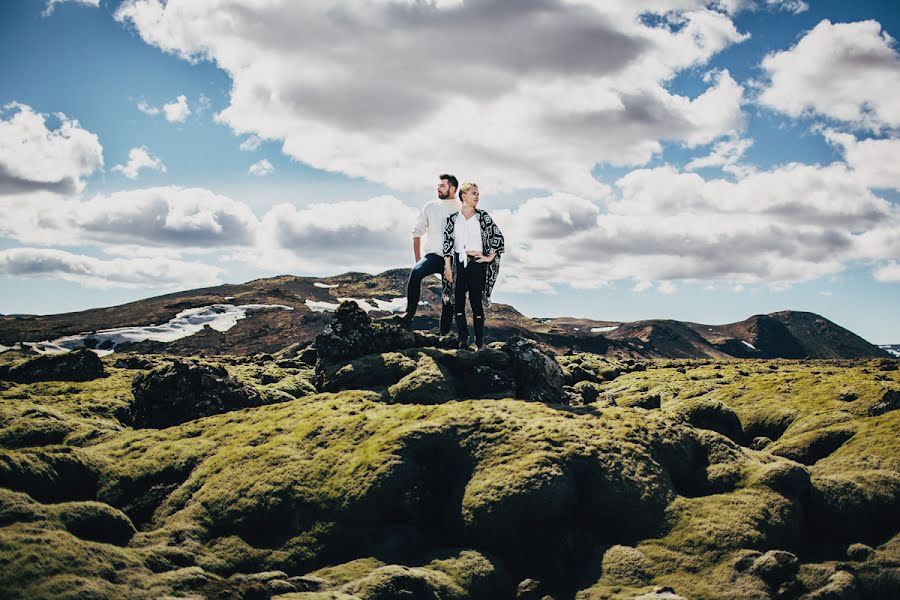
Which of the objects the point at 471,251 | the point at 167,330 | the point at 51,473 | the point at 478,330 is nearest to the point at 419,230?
the point at 471,251

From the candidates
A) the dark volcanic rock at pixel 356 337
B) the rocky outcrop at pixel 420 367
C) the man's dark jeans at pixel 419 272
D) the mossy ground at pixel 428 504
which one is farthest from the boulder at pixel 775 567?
the dark volcanic rock at pixel 356 337

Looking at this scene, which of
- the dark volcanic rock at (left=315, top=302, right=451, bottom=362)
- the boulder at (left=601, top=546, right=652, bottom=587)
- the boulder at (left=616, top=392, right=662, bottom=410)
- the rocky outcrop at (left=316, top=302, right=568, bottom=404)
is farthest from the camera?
the boulder at (left=616, top=392, right=662, bottom=410)

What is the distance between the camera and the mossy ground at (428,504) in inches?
432

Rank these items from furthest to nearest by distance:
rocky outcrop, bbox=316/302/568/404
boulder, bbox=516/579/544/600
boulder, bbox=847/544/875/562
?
rocky outcrop, bbox=316/302/568/404, boulder, bbox=847/544/875/562, boulder, bbox=516/579/544/600

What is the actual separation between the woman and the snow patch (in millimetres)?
103434

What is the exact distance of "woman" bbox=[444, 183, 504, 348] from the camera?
848 inches

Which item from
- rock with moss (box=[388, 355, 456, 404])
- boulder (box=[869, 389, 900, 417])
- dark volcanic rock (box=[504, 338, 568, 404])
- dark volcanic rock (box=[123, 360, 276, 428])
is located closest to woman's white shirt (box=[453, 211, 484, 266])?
dark volcanic rock (box=[504, 338, 568, 404])

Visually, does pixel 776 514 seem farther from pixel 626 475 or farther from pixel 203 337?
pixel 203 337

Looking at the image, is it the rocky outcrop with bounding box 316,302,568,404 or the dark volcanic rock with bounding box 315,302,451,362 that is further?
the dark volcanic rock with bounding box 315,302,451,362

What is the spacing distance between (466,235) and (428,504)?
35.1 ft

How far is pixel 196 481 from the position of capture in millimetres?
14133

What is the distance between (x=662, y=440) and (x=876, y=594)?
5.10 metres

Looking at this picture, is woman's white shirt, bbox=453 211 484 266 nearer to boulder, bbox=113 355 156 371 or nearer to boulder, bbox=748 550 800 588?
boulder, bbox=748 550 800 588

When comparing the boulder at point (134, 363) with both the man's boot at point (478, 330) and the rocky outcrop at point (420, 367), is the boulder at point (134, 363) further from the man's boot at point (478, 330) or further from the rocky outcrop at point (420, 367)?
the man's boot at point (478, 330)
